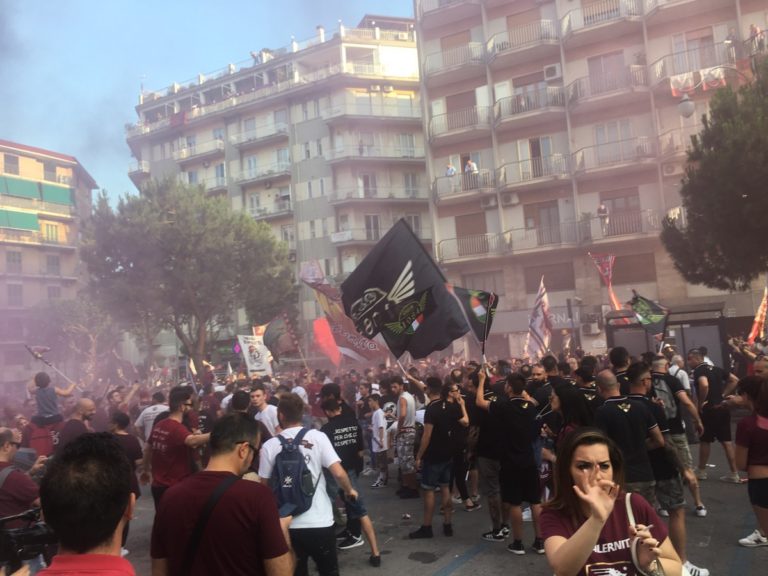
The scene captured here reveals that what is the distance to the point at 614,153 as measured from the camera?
88.4 ft

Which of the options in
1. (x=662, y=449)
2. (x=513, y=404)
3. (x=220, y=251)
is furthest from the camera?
(x=220, y=251)

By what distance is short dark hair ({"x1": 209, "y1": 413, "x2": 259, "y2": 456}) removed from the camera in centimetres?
296

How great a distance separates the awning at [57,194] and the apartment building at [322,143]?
45.2 ft

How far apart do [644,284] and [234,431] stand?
26.5 meters

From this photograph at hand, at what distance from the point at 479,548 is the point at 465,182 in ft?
84.6

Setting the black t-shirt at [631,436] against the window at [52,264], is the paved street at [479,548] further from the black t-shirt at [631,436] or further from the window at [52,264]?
the window at [52,264]

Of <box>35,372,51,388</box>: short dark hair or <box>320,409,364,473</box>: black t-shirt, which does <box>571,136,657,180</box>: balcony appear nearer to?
<box>320,409,364,473</box>: black t-shirt

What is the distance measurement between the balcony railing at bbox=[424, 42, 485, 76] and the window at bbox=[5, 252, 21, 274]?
4009cm

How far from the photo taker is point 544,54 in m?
28.7

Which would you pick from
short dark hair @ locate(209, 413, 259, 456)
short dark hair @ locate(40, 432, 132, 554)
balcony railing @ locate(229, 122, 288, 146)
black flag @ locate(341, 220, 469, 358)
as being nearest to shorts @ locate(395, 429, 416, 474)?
black flag @ locate(341, 220, 469, 358)

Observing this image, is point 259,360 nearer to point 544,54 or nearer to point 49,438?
point 49,438

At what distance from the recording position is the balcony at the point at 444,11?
30.2 m

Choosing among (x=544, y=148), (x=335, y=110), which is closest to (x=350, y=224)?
(x=335, y=110)

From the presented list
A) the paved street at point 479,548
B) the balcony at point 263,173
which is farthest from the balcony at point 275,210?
the paved street at point 479,548
